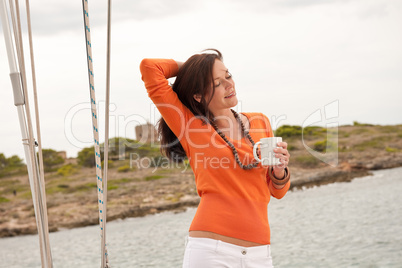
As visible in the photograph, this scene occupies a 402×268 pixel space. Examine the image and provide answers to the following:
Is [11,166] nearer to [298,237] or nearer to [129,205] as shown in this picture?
[129,205]

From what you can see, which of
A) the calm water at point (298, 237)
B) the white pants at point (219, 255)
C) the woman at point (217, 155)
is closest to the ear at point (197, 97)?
the woman at point (217, 155)

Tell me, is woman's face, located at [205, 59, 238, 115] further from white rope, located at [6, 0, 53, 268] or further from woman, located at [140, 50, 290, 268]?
white rope, located at [6, 0, 53, 268]

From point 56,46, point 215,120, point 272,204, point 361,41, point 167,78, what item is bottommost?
point 272,204

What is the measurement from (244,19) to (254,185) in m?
17.0

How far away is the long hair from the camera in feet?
4.62

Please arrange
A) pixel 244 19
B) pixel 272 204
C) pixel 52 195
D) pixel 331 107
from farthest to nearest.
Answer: pixel 244 19, pixel 331 107, pixel 52 195, pixel 272 204

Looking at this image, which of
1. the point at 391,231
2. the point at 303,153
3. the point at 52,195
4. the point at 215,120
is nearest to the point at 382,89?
the point at 303,153

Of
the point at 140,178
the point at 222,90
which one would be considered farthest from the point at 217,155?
the point at 140,178

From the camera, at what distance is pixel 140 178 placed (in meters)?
11.7

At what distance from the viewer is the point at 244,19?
17.6m

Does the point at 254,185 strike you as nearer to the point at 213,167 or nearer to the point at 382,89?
the point at 213,167

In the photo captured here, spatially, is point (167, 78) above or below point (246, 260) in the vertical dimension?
above

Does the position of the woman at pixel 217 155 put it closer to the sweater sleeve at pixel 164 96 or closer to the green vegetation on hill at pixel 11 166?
the sweater sleeve at pixel 164 96

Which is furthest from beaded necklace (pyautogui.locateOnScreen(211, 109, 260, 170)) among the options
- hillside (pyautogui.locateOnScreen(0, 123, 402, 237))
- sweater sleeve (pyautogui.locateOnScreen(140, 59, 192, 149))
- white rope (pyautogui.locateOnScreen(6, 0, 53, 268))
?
hillside (pyautogui.locateOnScreen(0, 123, 402, 237))
